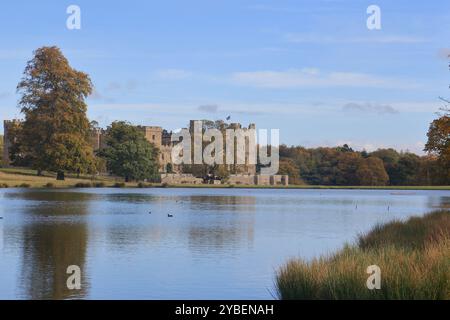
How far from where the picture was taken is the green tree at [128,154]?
103 m

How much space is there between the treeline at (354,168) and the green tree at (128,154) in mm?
35979

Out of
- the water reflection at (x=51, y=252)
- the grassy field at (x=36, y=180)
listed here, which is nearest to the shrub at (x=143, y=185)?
the grassy field at (x=36, y=180)

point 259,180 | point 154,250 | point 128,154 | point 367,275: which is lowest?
point 154,250

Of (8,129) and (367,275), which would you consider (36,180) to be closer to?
(8,129)

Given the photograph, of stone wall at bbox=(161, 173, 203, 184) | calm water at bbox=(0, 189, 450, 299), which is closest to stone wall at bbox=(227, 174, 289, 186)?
stone wall at bbox=(161, 173, 203, 184)

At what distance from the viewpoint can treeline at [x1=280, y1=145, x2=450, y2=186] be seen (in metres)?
129

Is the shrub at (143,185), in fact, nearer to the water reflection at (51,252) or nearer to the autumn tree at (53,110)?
the autumn tree at (53,110)

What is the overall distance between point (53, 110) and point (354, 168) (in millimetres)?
63271

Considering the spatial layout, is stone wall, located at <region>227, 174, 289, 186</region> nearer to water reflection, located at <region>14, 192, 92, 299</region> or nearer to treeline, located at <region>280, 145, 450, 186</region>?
treeline, located at <region>280, 145, 450, 186</region>

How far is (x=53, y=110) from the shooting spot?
84.2 m

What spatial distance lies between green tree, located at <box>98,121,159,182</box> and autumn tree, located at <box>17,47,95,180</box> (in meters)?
17.4

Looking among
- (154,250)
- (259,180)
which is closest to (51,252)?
(154,250)

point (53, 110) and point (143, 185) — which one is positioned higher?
point (53, 110)
